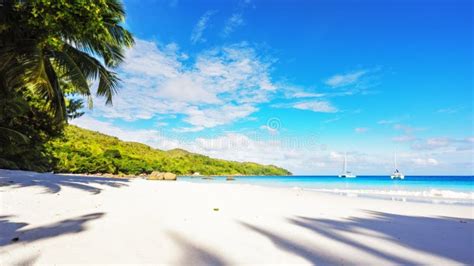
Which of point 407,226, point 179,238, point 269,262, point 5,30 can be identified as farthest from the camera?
point 5,30

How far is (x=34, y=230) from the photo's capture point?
2.74 meters

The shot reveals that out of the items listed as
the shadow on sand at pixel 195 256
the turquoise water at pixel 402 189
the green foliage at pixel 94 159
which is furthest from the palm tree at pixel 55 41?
the turquoise water at pixel 402 189

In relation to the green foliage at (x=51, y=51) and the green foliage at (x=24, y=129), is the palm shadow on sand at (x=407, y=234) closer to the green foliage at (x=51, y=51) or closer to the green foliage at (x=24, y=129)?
the green foliage at (x=51, y=51)

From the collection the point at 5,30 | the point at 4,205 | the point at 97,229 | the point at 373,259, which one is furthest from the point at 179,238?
the point at 5,30

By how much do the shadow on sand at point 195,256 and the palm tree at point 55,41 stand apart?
16.7 ft

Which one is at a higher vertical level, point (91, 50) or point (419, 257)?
point (91, 50)

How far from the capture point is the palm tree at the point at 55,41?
534 cm

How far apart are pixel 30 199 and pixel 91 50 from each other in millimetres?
5820

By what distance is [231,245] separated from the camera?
250 centimetres

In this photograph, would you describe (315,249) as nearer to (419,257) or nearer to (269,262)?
(269,262)

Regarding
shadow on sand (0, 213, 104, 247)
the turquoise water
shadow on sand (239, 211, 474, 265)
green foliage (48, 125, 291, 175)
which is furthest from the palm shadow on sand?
green foliage (48, 125, 291, 175)

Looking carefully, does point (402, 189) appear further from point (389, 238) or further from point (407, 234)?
point (389, 238)

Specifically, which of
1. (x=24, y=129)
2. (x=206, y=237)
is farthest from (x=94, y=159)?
(x=206, y=237)

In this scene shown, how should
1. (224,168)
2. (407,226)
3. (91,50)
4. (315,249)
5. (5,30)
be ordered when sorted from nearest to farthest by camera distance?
(315,249)
(407,226)
(5,30)
(91,50)
(224,168)
